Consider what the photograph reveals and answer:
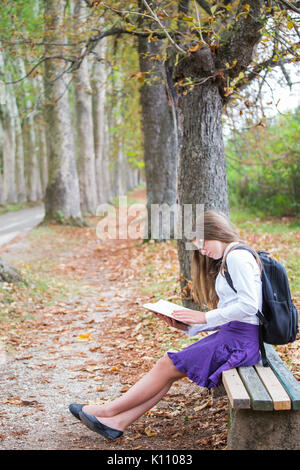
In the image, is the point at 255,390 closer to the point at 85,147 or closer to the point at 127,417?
the point at 127,417

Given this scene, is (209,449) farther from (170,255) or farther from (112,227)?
(112,227)

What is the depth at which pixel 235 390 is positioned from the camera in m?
2.95

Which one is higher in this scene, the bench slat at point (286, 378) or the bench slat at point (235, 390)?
the bench slat at point (235, 390)

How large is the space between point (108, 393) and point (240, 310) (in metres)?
2.00

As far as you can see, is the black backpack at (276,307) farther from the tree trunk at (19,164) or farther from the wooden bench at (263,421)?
the tree trunk at (19,164)

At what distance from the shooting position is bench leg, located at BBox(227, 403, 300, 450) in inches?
118

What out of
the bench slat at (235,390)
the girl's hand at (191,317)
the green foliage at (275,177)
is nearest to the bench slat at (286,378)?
the bench slat at (235,390)

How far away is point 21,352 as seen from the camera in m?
5.89

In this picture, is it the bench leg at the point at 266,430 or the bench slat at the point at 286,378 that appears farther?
the bench leg at the point at 266,430

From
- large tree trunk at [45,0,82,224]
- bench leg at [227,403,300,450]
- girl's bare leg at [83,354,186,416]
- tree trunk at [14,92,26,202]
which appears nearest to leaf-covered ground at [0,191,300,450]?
girl's bare leg at [83,354,186,416]

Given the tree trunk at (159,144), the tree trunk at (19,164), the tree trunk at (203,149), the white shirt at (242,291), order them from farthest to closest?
the tree trunk at (19,164), the tree trunk at (159,144), the tree trunk at (203,149), the white shirt at (242,291)

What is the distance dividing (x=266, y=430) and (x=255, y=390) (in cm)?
26

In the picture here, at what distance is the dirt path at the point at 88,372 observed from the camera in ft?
12.4

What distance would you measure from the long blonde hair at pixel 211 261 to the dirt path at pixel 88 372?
102cm
